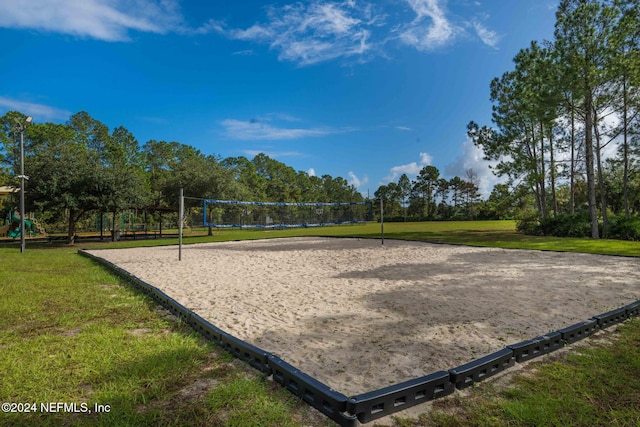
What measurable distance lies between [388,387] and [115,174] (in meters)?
19.1

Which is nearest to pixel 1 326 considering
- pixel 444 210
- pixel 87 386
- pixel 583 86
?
pixel 87 386

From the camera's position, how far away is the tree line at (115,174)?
625 inches

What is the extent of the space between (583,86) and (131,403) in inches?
768

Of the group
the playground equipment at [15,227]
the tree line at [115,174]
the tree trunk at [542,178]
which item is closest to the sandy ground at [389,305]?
the tree line at [115,174]

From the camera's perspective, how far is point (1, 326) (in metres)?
3.92

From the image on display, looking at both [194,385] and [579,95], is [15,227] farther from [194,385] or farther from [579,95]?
[579,95]

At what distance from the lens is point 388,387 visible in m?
2.24

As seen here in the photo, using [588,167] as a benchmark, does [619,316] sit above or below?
below

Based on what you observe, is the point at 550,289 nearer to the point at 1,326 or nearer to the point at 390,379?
the point at 390,379

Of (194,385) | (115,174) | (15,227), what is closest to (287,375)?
(194,385)

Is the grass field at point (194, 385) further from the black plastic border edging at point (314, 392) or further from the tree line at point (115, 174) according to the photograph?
the tree line at point (115, 174)

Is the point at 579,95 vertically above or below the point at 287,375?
above

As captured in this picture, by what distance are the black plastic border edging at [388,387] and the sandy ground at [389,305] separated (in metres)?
0.27


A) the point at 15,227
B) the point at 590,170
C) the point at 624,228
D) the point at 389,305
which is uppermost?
the point at 590,170
